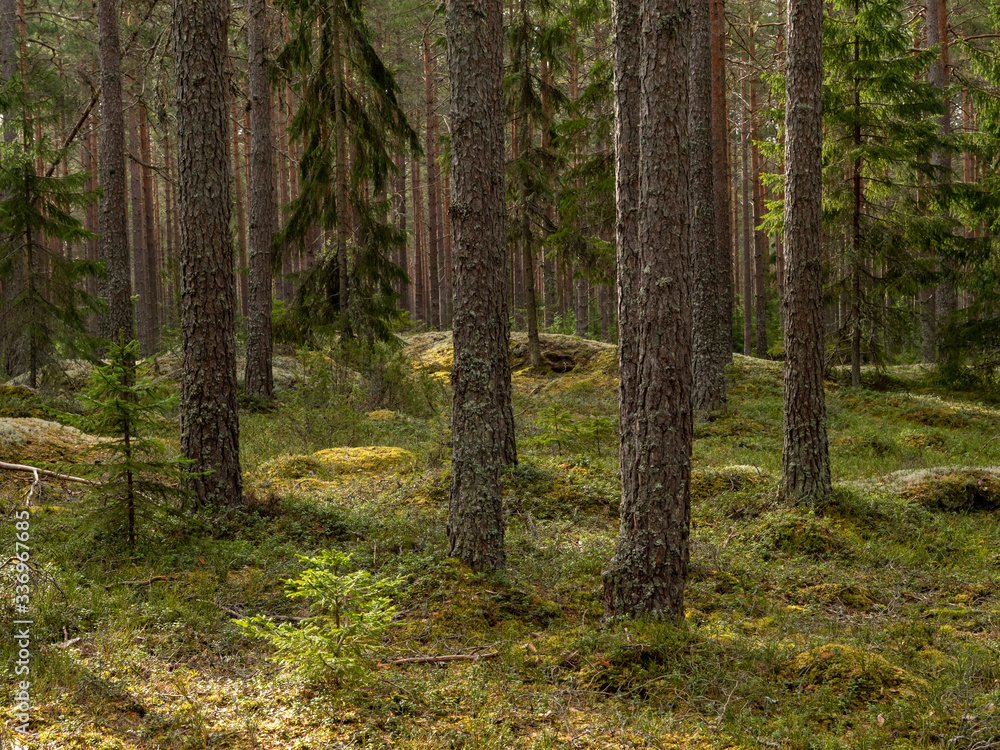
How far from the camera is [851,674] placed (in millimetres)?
4668

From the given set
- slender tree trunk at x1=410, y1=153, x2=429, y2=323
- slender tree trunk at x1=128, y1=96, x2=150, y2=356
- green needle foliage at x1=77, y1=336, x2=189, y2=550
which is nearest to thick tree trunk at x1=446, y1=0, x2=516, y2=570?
green needle foliage at x1=77, y1=336, x2=189, y2=550

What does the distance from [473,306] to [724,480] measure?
5209 millimetres

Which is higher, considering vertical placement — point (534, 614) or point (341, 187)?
point (341, 187)

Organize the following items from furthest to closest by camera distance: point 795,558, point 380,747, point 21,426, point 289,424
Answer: point 289,424 < point 21,426 < point 795,558 < point 380,747

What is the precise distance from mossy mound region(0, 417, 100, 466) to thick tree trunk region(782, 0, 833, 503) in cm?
864

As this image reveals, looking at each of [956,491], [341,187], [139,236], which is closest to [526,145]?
[341,187]

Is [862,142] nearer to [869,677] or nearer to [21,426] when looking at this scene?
[869,677]

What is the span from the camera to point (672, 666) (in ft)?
15.9

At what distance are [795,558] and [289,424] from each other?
909 cm

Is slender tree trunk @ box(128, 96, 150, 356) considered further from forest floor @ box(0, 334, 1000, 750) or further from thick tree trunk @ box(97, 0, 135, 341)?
forest floor @ box(0, 334, 1000, 750)

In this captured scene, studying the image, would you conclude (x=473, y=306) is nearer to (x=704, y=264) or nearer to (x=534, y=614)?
(x=534, y=614)

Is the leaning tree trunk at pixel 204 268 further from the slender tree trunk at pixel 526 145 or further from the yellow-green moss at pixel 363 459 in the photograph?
the slender tree trunk at pixel 526 145

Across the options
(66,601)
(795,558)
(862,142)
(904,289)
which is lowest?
(795,558)

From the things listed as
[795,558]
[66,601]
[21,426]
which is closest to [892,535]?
[795,558]
